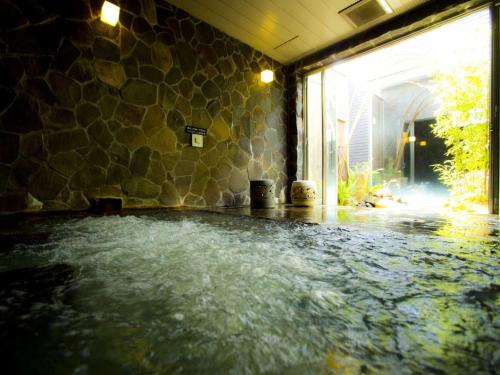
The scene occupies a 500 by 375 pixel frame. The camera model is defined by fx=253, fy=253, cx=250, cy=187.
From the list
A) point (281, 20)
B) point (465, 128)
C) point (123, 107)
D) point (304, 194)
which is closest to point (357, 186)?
point (465, 128)

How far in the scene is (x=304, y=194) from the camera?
464 centimetres

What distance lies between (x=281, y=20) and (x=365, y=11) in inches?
52.2

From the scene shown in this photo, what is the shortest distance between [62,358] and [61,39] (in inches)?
151

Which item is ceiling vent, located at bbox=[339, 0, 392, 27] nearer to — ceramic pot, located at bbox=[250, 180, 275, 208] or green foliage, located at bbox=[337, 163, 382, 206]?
ceramic pot, located at bbox=[250, 180, 275, 208]

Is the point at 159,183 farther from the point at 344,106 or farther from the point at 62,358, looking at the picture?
the point at 344,106

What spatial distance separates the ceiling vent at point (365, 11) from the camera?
3.86 meters

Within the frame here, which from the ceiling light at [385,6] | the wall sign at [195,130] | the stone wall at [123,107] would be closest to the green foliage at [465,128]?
the ceiling light at [385,6]

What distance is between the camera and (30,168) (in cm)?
287

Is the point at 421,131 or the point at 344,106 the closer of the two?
the point at 421,131

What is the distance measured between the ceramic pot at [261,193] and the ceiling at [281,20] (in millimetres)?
2727

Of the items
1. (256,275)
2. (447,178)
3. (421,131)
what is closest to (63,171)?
(256,275)

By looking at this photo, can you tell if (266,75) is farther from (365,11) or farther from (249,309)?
(249,309)

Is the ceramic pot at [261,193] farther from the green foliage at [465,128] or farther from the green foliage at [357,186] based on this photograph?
the green foliage at [465,128]

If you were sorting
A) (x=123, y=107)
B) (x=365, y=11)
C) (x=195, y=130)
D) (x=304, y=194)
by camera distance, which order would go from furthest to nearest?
(x=304, y=194), (x=195, y=130), (x=365, y=11), (x=123, y=107)
